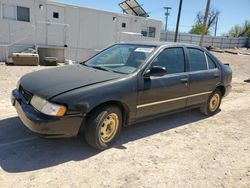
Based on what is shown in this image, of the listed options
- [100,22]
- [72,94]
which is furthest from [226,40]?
[72,94]

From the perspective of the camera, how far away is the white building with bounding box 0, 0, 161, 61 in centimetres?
1326

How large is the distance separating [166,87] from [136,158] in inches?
55.2

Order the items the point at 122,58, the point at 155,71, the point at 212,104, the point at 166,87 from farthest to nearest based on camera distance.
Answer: the point at 212,104 < the point at 122,58 < the point at 166,87 < the point at 155,71

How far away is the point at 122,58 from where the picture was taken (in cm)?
455

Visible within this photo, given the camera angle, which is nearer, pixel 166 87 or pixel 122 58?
pixel 166 87

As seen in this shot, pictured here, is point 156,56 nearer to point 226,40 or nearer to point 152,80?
point 152,80

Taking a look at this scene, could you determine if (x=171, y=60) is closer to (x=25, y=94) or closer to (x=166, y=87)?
(x=166, y=87)

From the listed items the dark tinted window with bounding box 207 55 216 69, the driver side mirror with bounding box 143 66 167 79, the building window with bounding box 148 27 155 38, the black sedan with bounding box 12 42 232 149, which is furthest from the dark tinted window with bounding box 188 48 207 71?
the building window with bounding box 148 27 155 38

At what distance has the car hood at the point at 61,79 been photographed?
3.33 metres

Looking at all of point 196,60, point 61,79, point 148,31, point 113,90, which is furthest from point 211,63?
point 148,31

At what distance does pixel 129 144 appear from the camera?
13.3 ft

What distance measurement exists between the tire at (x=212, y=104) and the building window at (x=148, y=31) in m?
14.0

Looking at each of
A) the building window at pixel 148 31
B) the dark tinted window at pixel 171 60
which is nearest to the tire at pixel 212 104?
the dark tinted window at pixel 171 60

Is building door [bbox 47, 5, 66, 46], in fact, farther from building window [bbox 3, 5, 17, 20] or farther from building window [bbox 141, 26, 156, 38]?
building window [bbox 141, 26, 156, 38]
